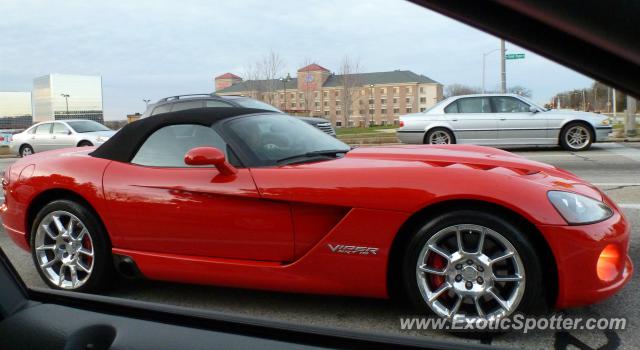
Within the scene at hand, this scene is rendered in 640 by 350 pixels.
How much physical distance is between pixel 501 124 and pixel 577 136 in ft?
5.12

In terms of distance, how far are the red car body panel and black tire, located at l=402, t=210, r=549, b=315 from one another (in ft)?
0.28

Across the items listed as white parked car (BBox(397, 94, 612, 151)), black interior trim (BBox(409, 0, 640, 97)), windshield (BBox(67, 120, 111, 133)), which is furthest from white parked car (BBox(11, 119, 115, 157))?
black interior trim (BBox(409, 0, 640, 97))

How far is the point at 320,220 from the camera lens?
286cm

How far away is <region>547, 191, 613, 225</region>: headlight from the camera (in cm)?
258

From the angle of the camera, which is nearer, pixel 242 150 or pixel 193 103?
pixel 242 150

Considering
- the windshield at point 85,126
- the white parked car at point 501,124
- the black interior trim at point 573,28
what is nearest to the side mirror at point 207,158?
the black interior trim at point 573,28

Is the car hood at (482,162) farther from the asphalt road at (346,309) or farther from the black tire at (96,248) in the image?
the black tire at (96,248)

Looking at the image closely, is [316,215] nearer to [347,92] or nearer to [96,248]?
[96,248]

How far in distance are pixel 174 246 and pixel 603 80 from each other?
265 cm

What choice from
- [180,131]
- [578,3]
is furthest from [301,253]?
[578,3]

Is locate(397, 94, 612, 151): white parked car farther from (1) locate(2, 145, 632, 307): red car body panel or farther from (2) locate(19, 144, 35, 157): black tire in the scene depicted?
(2) locate(19, 144, 35, 157): black tire

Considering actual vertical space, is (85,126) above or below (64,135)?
above

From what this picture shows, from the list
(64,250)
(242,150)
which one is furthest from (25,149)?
(242,150)

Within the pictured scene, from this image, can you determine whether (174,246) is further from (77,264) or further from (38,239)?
(38,239)
